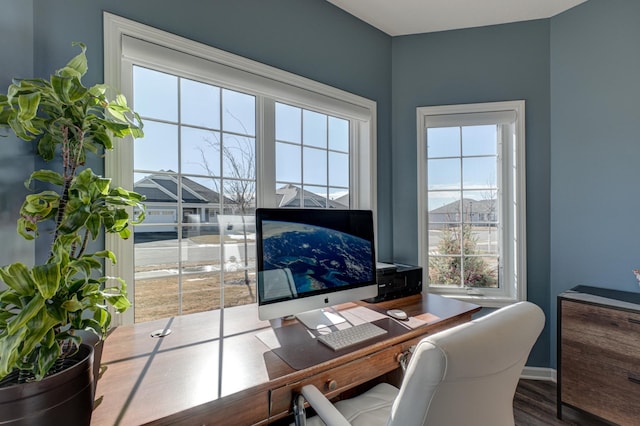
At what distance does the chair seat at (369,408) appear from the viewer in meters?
1.15

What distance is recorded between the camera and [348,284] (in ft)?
4.97

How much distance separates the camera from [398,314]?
5.00ft

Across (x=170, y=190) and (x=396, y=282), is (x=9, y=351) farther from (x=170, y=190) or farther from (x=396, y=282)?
(x=396, y=282)

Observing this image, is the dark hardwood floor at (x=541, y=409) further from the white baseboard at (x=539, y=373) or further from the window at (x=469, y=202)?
the window at (x=469, y=202)

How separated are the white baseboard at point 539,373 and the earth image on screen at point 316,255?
69.8 inches

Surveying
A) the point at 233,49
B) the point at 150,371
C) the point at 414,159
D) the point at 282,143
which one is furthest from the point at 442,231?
the point at 150,371

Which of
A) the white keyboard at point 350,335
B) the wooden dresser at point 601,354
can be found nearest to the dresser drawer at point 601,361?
the wooden dresser at point 601,354

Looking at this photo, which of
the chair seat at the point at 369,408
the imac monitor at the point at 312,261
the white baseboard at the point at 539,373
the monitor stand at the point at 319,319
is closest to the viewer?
the chair seat at the point at 369,408

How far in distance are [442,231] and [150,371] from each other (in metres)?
2.21

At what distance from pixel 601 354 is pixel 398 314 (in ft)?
4.22

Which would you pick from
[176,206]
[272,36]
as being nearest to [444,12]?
[272,36]

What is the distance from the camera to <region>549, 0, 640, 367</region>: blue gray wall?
78.0 inches

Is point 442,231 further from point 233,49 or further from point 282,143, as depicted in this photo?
point 233,49

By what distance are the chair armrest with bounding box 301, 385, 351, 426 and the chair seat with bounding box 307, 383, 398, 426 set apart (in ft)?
0.72
